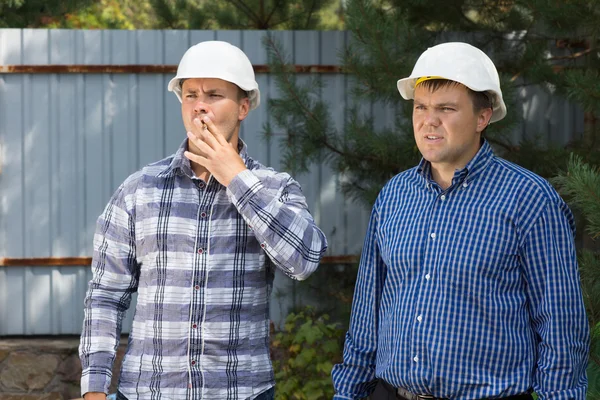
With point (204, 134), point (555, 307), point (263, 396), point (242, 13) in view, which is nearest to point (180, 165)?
point (204, 134)

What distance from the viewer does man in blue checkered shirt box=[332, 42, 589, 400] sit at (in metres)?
2.47

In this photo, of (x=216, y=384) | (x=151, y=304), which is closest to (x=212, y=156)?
(x=151, y=304)

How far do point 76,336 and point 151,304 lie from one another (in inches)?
146

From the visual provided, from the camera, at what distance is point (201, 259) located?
2.79 meters

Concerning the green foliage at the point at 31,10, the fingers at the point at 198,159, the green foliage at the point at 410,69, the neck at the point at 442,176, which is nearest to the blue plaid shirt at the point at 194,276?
the fingers at the point at 198,159

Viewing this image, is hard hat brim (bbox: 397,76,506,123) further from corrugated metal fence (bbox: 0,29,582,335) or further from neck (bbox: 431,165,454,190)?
corrugated metal fence (bbox: 0,29,582,335)

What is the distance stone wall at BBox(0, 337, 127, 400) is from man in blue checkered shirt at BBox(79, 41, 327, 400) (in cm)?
330

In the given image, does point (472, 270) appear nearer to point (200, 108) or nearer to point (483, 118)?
point (483, 118)

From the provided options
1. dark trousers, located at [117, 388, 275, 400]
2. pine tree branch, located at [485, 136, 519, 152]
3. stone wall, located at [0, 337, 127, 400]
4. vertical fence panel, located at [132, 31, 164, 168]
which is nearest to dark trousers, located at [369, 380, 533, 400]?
dark trousers, located at [117, 388, 275, 400]

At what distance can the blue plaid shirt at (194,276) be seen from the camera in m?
2.72

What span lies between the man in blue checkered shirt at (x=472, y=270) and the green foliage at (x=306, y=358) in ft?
9.88

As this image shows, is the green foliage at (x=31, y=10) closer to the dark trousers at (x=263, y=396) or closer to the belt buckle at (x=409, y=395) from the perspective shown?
the dark trousers at (x=263, y=396)

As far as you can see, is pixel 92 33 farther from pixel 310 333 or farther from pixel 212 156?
pixel 212 156

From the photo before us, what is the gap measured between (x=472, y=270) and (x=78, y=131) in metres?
4.25
